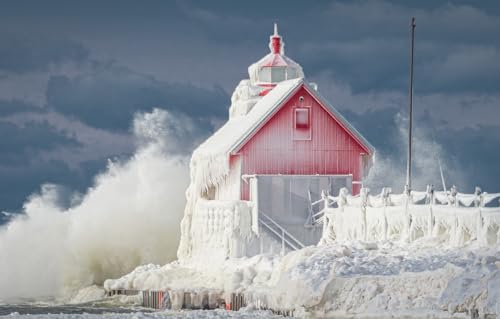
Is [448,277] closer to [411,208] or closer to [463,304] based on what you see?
[463,304]

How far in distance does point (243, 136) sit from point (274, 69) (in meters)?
4.75

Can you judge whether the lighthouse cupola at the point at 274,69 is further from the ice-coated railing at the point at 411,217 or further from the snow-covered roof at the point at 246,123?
the ice-coated railing at the point at 411,217

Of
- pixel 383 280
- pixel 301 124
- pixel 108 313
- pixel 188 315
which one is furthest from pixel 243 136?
pixel 383 280

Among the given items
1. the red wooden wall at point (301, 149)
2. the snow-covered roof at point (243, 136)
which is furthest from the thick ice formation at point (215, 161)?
the red wooden wall at point (301, 149)

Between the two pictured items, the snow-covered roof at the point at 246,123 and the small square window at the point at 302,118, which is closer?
the snow-covered roof at the point at 246,123

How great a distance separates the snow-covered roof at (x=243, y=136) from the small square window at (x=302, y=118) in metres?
0.59

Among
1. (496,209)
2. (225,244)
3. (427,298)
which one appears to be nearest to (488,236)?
(496,209)

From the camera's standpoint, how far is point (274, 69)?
45.7 m

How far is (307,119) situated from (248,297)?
8.97 metres

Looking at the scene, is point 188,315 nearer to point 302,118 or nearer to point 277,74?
point 302,118

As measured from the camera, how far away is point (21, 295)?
46250mm

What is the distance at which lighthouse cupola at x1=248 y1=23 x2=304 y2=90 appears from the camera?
150ft

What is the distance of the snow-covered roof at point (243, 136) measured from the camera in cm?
4184

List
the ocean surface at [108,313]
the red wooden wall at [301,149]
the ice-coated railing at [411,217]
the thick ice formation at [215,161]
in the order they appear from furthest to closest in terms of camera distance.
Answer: the red wooden wall at [301,149]
the thick ice formation at [215,161]
the ocean surface at [108,313]
the ice-coated railing at [411,217]
